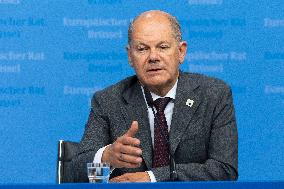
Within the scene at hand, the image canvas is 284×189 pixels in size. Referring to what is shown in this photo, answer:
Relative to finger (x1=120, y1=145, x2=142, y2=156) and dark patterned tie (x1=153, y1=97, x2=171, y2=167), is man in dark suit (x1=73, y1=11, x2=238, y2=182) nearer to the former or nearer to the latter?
dark patterned tie (x1=153, y1=97, x2=171, y2=167)

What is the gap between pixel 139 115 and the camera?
346cm

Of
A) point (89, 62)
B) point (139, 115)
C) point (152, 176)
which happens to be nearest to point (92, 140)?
point (139, 115)

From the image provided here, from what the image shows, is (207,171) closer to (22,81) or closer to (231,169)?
(231,169)

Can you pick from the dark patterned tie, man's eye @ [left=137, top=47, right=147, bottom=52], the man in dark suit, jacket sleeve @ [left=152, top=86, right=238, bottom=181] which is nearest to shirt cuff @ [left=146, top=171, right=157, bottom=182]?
jacket sleeve @ [left=152, top=86, right=238, bottom=181]

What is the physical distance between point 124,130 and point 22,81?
2016 mm

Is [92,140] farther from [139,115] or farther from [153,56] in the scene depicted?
[153,56]

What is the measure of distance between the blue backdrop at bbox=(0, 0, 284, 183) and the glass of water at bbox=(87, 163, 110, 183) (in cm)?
260

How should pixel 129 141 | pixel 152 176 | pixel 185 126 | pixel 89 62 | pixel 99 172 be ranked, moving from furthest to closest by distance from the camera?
pixel 89 62, pixel 185 126, pixel 152 176, pixel 129 141, pixel 99 172

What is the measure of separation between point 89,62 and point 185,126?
79.3 inches

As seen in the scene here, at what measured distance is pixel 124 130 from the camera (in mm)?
3414

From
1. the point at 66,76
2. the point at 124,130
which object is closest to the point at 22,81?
the point at 66,76

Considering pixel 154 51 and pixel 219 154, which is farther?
pixel 154 51

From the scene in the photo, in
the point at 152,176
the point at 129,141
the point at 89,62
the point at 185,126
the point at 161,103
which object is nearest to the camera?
the point at 129,141

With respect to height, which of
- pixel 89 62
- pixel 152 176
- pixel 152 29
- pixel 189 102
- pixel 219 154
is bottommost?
pixel 152 176
